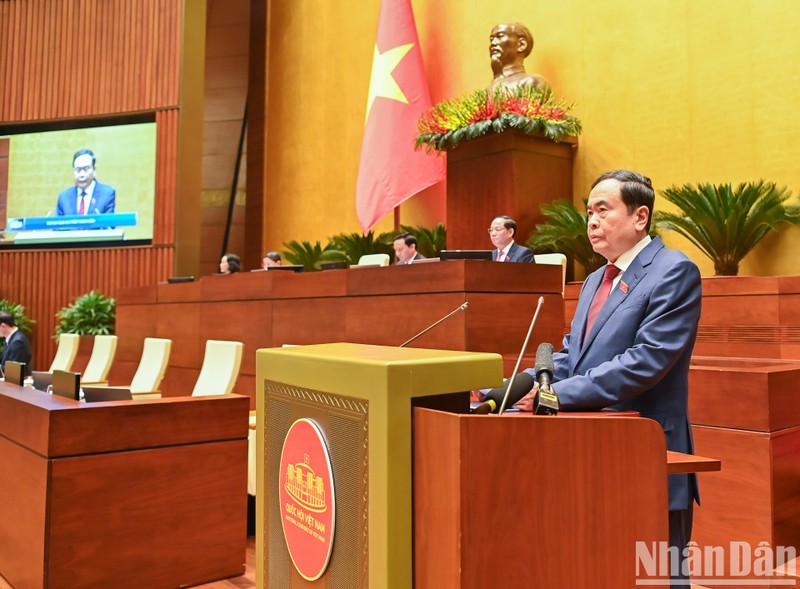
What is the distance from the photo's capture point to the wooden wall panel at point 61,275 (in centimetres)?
993

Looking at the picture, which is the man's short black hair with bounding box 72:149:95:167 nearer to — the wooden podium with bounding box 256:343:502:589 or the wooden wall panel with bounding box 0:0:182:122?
the wooden wall panel with bounding box 0:0:182:122

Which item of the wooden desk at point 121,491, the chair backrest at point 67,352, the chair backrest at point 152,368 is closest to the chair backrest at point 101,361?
the chair backrest at point 67,352

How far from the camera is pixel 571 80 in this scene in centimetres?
706

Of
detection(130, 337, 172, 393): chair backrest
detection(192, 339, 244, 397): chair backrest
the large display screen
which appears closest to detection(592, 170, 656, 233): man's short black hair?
detection(192, 339, 244, 397): chair backrest

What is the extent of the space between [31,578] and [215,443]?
78cm

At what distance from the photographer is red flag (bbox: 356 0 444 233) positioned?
7773mm

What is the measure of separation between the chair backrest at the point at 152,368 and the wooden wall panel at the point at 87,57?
5198 millimetres

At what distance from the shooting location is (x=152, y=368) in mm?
5742

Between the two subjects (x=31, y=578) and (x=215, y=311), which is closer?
(x=31, y=578)

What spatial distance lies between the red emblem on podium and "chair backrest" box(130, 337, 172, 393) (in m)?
4.44

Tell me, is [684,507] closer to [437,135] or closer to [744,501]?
[744,501]

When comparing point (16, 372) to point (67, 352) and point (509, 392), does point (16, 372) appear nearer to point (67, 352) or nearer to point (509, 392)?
point (509, 392)

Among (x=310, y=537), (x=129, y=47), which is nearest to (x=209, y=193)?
(x=129, y=47)
